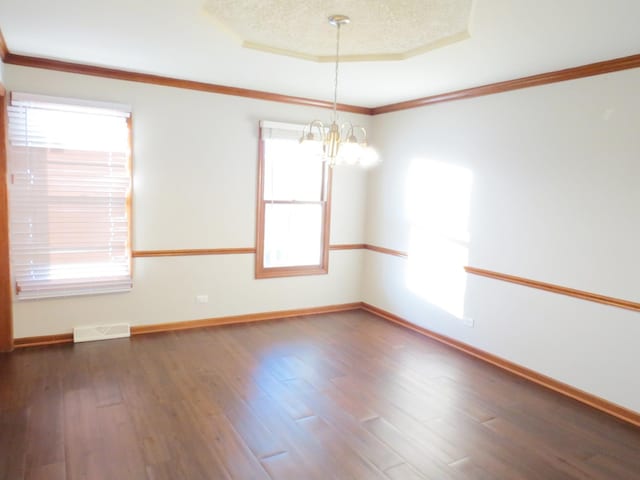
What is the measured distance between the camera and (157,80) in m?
4.21

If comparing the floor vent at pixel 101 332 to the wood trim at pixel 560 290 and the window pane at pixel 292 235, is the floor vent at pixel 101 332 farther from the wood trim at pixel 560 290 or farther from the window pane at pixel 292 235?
the wood trim at pixel 560 290

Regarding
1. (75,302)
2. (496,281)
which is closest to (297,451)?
(496,281)

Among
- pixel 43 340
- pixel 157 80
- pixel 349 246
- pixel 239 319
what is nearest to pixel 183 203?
pixel 157 80

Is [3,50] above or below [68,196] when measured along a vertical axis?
above

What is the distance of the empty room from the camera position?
2639 mm

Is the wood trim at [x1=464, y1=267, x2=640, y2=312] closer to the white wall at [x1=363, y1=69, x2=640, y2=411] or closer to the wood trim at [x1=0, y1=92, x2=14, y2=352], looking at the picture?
the white wall at [x1=363, y1=69, x2=640, y2=411]

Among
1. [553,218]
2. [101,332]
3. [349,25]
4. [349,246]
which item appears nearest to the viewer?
[349,25]

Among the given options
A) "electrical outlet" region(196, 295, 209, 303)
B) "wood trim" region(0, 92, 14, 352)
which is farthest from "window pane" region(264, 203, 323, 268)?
"wood trim" region(0, 92, 14, 352)

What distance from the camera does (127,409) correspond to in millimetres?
2992

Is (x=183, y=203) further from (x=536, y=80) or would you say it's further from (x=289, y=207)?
(x=536, y=80)

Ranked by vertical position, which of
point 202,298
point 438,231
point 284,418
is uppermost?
point 438,231

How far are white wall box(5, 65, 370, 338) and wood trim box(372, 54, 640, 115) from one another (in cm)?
122

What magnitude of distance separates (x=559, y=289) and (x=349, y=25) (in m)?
2.50

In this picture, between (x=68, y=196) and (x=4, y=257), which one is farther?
(x=68, y=196)
